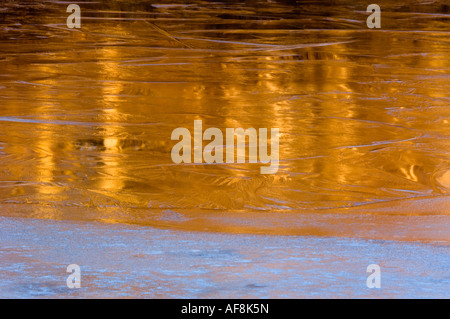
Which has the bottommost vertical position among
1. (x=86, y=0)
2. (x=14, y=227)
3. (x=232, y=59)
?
(x=14, y=227)

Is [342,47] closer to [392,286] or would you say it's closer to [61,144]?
[61,144]

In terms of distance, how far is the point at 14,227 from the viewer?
9.20ft

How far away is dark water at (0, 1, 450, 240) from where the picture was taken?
3.42m

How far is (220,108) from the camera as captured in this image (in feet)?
16.4

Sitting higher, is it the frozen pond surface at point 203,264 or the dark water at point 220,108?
the dark water at point 220,108

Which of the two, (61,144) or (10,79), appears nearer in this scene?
(61,144)

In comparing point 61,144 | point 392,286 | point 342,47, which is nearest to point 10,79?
point 61,144

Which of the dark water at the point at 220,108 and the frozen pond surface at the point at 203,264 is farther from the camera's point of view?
the dark water at the point at 220,108

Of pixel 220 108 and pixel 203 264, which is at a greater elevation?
pixel 220 108

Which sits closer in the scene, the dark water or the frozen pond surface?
the frozen pond surface

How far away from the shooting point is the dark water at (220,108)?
342 centimetres

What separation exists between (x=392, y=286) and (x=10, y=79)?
4.39 m

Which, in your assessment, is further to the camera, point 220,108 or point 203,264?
point 220,108

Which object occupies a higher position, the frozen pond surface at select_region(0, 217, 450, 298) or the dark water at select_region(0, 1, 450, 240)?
the dark water at select_region(0, 1, 450, 240)
